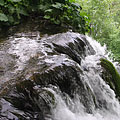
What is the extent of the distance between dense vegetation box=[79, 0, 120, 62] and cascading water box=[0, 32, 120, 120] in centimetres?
516

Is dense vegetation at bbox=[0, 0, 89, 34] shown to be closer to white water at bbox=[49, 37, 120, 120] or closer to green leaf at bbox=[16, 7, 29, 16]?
green leaf at bbox=[16, 7, 29, 16]

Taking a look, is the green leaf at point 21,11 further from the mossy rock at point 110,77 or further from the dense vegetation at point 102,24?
the dense vegetation at point 102,24

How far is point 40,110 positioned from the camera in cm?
221

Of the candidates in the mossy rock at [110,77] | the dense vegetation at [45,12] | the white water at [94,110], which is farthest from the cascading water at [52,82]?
the dense vegetation at [45,12]

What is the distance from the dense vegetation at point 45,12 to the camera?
461 cm

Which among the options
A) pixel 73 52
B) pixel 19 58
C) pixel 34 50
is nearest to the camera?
pixel 19 58

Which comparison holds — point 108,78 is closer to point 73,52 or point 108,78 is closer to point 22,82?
point 73,52

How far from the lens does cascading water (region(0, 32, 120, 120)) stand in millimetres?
2117

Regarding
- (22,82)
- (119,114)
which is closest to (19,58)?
(22,82)

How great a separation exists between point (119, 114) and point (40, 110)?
1.88 m

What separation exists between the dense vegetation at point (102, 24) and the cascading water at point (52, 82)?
5.16 meters

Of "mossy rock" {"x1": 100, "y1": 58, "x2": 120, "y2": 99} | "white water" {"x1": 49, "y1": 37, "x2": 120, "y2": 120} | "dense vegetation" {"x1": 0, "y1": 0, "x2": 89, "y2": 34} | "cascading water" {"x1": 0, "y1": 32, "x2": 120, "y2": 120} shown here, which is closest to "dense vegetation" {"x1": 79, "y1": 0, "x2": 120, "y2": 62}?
"dense vegetation" {"x1": 0, "y1": 0, "x2": 89, "y2": 34}

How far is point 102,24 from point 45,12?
16.4ft

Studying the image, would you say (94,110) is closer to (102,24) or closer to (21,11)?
(21,11)
